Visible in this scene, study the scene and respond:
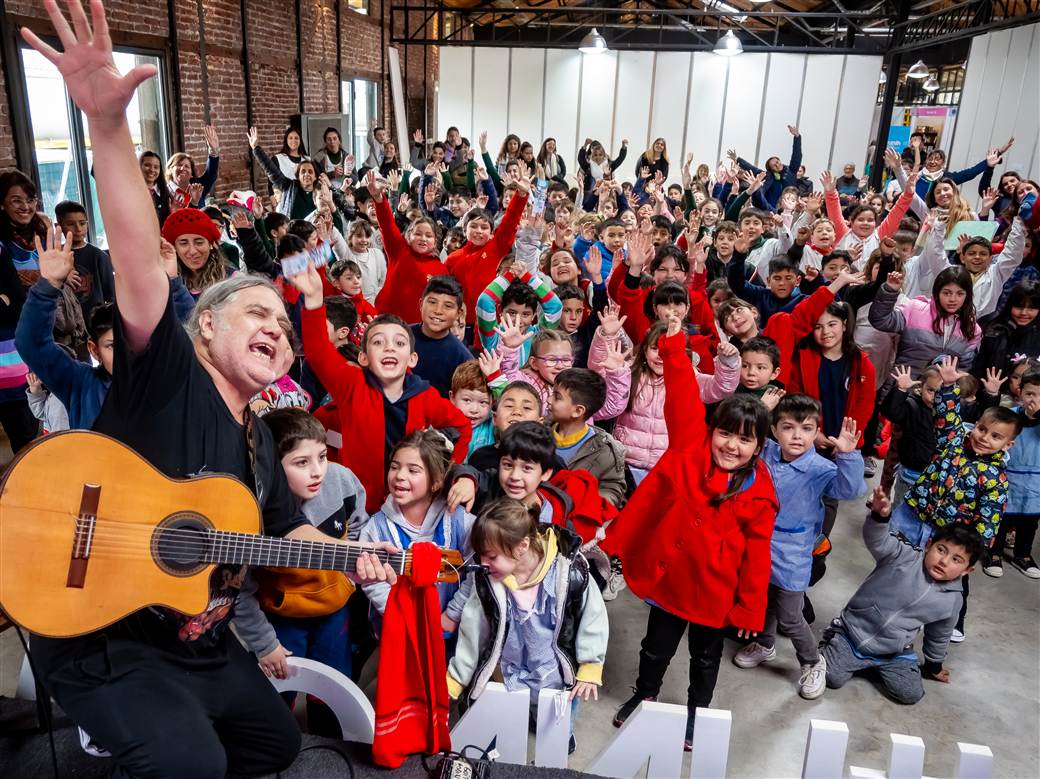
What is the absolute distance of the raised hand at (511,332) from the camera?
3305 mm

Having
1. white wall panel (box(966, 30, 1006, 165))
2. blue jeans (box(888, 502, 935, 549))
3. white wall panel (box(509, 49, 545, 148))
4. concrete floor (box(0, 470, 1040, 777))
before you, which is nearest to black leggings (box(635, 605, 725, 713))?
concrete floor (box(0, 470, 1040, 777))

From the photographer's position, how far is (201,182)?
7.30m

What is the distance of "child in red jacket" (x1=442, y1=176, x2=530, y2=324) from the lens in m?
4.47

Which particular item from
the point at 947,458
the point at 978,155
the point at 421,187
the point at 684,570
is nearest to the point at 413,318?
the point at 684,570

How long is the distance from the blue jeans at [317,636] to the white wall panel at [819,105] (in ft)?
50.8

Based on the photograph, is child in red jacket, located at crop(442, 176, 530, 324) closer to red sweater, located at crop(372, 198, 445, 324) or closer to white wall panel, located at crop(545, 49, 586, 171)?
red sweater, located at crop(372, 198, 445, 324)

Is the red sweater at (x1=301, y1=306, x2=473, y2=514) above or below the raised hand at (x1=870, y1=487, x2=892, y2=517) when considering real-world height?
above

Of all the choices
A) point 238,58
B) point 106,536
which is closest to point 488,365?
point 106,536

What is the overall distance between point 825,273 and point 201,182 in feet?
18.9

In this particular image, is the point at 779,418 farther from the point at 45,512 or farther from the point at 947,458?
the point at 45,512

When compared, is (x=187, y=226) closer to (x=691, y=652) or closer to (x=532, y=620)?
(x=532, y=620)

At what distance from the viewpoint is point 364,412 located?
9.25 feet

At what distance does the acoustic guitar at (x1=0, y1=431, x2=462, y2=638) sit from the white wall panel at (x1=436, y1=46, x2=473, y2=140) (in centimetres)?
1611

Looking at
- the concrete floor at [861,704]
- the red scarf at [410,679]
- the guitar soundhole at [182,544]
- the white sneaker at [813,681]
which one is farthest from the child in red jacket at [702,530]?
the guitar soundhole at [182,544]
